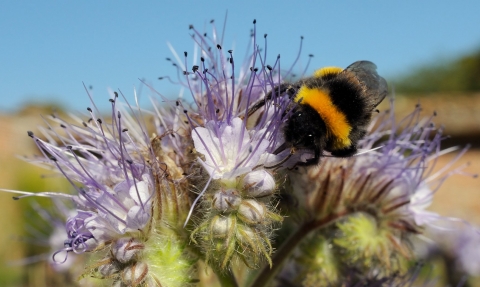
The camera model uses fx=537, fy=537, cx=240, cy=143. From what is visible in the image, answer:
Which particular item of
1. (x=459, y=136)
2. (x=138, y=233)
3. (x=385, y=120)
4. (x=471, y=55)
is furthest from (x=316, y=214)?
(x=471, y=55)

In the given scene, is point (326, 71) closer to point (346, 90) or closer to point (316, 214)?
point (346, 90)

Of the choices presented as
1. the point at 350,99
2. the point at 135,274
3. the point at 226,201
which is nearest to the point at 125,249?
the point at 135,274

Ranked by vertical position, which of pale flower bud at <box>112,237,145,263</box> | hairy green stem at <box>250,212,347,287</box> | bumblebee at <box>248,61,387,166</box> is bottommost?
hairy green stem at <box>250,212,347,287</box>

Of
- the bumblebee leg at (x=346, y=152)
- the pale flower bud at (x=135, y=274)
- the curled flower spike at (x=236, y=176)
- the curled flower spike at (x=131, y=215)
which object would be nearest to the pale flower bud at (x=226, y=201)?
the curled flower spike at (x=236, y=176)

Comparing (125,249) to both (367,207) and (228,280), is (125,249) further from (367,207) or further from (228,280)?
(367,207)

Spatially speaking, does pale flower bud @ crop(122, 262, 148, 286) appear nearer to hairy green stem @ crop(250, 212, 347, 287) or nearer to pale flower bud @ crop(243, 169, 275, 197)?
pale flower bud @ crop(243, 169, 275, 197)

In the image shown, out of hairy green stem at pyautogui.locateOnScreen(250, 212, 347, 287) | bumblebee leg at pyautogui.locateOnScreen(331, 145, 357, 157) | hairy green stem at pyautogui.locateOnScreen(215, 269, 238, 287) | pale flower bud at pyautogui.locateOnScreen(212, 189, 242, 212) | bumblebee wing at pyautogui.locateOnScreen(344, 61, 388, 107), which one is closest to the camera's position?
pale flower bud at pyautogui.locateOnScreen(212, 189, 242, 212)

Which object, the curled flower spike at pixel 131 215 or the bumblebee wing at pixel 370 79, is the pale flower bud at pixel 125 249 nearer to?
the curled flower spike at pixel 131 215

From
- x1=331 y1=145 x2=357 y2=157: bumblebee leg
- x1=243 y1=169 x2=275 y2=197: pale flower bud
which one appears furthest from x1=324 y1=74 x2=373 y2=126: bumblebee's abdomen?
x1=243 y1=169 x2=275 y2=197: pale flower bud

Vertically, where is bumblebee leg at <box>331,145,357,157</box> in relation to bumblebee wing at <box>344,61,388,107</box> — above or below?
below
